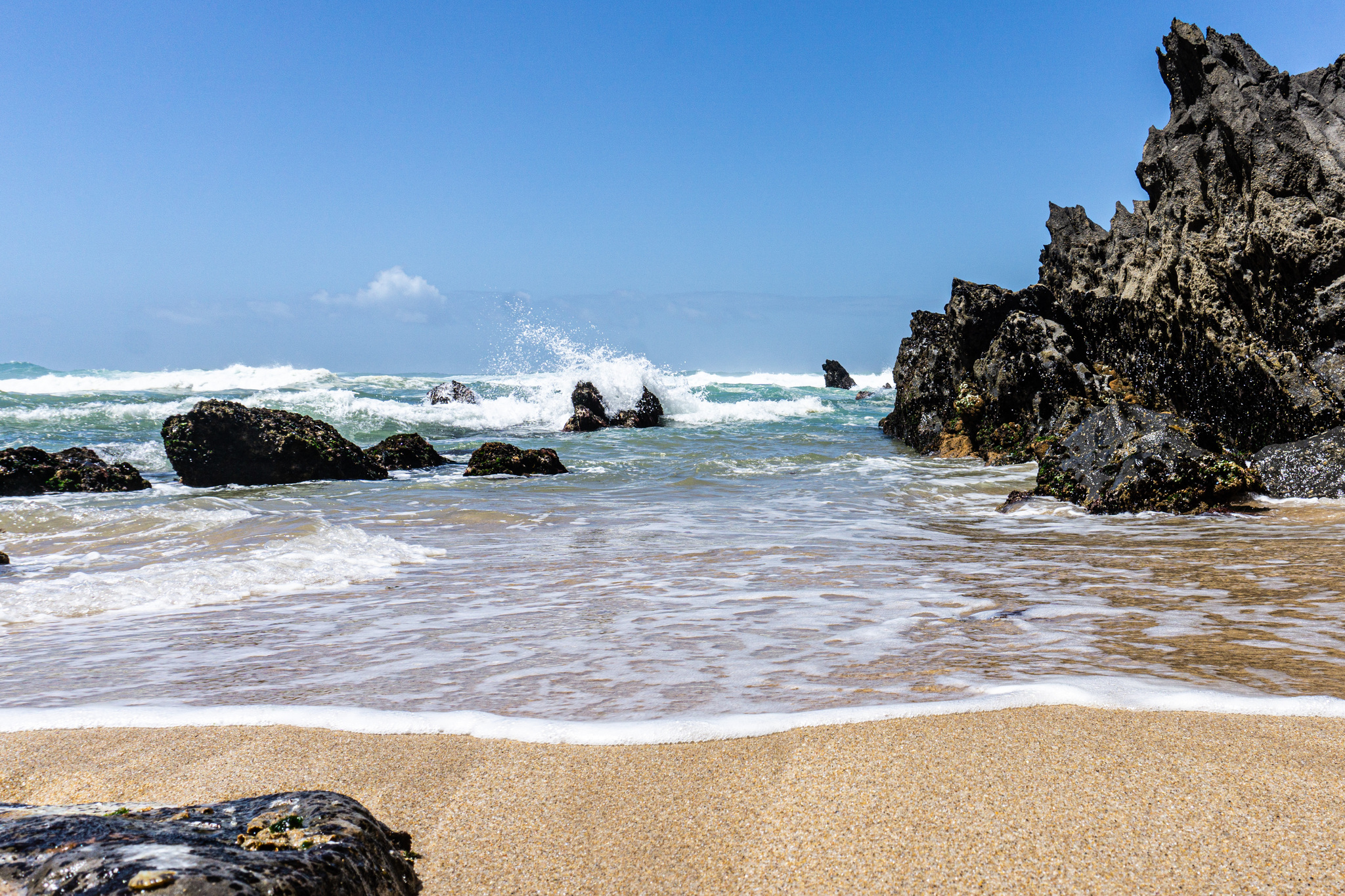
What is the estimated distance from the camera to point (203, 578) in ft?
16.5

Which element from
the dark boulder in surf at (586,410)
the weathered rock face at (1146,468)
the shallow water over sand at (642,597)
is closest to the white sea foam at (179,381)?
the dark boulder in surf at (586,410)

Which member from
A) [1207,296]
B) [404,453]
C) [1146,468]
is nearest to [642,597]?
[1146,468]

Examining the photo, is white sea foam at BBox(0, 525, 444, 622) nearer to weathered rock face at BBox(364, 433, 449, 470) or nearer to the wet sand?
the wet sand

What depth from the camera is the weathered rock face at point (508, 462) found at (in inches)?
440

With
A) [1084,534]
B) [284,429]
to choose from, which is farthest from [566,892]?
[284,429]

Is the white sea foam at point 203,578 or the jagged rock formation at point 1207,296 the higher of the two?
the jagged rock formation at point 1207,296

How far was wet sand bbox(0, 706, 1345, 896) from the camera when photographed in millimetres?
1610

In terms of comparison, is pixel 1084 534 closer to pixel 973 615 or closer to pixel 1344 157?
pixel 973 615

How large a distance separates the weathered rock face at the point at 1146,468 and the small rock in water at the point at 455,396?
19.8m

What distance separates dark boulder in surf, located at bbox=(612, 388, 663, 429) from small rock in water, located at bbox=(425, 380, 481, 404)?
600 centimetres

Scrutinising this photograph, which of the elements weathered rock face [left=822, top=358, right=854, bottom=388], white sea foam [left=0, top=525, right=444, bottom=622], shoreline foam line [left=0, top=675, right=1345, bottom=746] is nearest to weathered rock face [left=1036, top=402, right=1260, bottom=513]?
shoreline foam line [left=0, top=675, right=1345, bottom=746]

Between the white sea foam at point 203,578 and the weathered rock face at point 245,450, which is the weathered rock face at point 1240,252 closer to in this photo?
the white sea foam at point 203,578

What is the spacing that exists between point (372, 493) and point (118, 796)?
25.0ft

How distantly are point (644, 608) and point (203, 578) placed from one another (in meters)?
2.94
